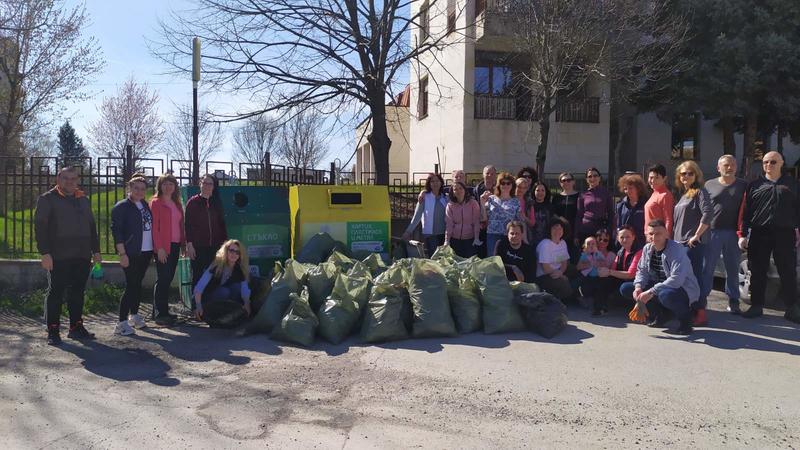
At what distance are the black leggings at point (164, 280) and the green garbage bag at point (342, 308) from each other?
197 centimetres

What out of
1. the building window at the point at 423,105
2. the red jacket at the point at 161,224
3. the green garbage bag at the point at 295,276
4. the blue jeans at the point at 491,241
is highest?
the building window at the point at 423,105

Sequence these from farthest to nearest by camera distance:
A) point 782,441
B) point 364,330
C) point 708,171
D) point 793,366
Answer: point 708,171, point 364,330, point 793,366, point 782,441

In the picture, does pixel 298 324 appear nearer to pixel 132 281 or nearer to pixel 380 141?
pixel 132 281

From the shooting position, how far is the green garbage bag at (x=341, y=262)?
676cm

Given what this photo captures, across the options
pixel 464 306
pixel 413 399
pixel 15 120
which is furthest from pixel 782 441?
pixel 15 120

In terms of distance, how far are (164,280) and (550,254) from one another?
4.44 metres

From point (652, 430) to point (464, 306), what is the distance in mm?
2502

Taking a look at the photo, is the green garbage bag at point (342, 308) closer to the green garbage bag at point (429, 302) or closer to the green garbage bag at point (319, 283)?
the green garbage bag at point (319, 283)

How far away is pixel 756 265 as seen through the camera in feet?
21.8

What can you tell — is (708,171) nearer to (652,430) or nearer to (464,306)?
(464,306)

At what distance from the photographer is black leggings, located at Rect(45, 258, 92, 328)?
5867 millimetres

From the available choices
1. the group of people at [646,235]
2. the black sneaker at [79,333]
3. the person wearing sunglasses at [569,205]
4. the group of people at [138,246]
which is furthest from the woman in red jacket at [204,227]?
the person wearing sunglasses at [569,205]

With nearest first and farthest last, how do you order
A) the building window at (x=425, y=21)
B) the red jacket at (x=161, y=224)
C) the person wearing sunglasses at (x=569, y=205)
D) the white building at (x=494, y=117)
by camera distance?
1. the red jacket at (x=161, y=224)
2. the person wearing sunglasses at (x=569, y=205)
3. the building window at (x=425, y=21)
4. the white building at (x=494, y=117)

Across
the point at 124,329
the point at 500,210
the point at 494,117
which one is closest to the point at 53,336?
the point at 124,329
